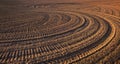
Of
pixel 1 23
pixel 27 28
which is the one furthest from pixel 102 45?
pixel 1 23

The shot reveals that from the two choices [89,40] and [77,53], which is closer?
[77,53]

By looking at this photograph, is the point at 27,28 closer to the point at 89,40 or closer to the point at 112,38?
the point at 89,40

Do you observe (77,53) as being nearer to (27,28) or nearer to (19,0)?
(27,28)

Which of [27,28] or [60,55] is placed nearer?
[60,55]

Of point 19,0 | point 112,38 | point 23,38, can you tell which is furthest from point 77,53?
point 19,0

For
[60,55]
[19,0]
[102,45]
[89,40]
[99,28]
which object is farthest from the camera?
[19,0]

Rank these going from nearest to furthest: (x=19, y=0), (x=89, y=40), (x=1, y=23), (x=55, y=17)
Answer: (x=89, y=40) < (x=1, y=23) < (x=55, y=17) < (x=19, y=0)
